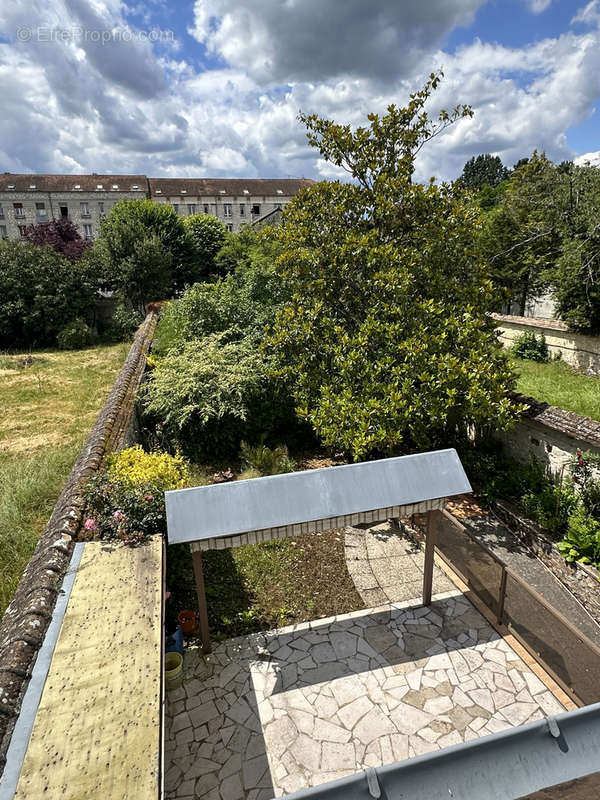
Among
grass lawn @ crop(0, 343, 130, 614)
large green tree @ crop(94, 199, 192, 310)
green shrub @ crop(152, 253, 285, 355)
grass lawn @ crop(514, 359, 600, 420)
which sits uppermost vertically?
large green tree @ crop(94, 199, 192, 310)

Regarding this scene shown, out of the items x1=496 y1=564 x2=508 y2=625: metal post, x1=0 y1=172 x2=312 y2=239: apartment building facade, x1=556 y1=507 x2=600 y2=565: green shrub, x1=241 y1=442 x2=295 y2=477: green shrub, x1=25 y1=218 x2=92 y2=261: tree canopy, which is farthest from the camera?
x1=0 y1=172 x2=312 y2=239: apartment building facade

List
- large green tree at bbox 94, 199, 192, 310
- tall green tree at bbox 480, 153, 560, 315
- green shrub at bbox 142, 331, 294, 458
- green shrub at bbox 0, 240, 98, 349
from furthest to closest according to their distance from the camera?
large green tree at bbox 94, 199, 192, 310
green shrub at bbox 0, 240, 98, 349
tall green tree at bbox 480, 153, 560, 315
green shrub at bbox 142, 331, 294, 458

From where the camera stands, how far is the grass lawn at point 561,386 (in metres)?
12.7

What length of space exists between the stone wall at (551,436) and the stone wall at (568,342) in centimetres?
621

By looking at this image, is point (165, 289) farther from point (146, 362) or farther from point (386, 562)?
point (386, 562)

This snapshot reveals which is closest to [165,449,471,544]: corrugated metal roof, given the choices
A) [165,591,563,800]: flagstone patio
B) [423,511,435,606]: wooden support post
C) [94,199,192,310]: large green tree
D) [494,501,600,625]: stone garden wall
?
[423,511,435,606]: wooden support post

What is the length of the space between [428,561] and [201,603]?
10.9 ft

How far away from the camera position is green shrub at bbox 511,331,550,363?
18.4 meters

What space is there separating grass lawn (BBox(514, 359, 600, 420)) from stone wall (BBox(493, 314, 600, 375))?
0.36 m

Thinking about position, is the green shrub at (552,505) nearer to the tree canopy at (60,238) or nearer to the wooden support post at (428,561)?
A: the wooden support post at (428,561)

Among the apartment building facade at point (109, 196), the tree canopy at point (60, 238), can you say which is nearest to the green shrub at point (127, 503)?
the tree canopy at point (60, 238)

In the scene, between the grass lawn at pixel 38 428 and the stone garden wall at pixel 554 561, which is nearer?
the grass lawn at pixel 38 428

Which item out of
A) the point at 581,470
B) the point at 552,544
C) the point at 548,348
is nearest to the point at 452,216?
the point at 581,470

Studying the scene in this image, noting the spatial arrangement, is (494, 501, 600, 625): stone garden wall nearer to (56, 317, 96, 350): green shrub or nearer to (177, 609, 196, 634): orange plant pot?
(177, 609, 196, 634): orange plant pot
